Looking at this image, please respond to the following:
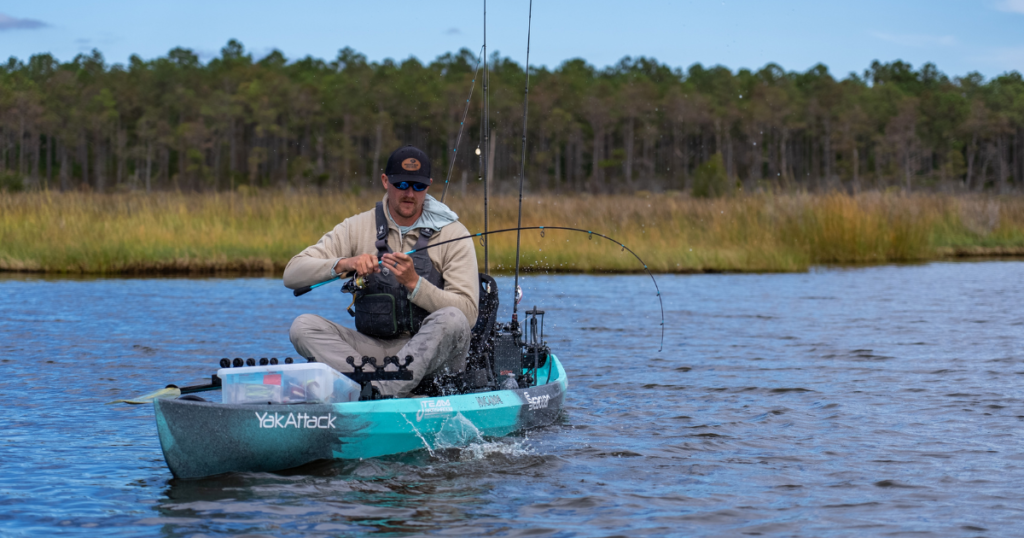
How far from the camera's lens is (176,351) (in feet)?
33.8

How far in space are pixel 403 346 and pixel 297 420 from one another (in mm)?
1040

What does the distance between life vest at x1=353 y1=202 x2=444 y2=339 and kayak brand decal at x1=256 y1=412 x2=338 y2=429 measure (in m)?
0.88

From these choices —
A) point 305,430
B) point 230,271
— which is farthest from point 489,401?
point 230,271

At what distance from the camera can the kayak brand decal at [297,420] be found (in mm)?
5090

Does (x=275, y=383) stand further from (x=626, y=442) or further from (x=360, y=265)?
(x=626, y=442)

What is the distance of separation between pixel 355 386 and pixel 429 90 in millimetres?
91650

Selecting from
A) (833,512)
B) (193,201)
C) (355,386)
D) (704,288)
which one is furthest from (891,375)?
(193,201)

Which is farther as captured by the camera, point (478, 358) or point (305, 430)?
point (478, 358)

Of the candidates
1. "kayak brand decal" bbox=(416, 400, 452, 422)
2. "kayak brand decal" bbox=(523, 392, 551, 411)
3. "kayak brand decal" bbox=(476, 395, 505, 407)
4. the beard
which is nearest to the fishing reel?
the beard

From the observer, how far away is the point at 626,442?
6.48 m

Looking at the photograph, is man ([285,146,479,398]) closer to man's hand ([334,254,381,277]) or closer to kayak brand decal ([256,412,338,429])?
man's hand ([334,254,381,277])

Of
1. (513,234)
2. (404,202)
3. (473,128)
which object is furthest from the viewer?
(473,128)

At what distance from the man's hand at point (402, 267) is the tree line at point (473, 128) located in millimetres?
71015

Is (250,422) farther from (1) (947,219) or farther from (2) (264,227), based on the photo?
(1) (947,219)
